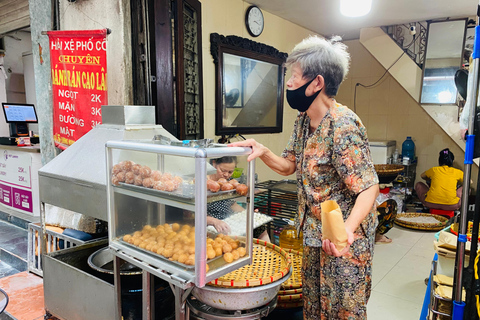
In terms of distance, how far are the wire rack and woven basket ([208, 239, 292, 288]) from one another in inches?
45.9

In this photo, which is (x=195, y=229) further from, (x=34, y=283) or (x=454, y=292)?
(x=34, y=283)

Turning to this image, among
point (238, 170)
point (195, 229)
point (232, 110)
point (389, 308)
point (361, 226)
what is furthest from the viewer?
point (232, 110)

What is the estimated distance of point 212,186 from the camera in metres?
1.31

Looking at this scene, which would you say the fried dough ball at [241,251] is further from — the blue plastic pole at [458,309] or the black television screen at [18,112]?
the black television screen at [18,112]

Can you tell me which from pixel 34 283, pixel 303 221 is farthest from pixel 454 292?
pixel 34 283

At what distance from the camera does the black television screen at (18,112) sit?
5133mm

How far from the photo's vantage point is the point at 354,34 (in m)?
6.43

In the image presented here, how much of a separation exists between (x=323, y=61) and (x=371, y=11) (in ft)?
13.2

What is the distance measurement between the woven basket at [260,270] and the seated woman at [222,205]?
0.80 feet

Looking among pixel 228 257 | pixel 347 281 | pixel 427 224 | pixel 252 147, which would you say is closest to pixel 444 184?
pixel 427 224

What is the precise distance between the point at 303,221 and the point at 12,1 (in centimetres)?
533

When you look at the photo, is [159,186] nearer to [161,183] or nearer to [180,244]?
[161,183]

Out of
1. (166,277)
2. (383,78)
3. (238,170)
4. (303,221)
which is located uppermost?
(383,78)

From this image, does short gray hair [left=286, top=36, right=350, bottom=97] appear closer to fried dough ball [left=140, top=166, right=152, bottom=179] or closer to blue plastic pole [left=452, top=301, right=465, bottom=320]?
fried dough ball [left=140, top=166, right=152, bottom=179]
